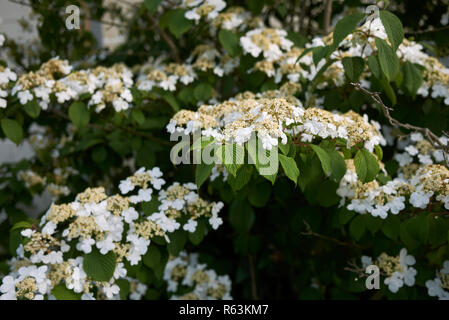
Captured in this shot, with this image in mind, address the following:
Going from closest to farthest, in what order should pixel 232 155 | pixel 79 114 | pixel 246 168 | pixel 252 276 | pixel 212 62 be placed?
1. pixel 232 155
2. pixel 246 168
3. pixel 79 114
4. pixel 212 62
5. pixel 252 276

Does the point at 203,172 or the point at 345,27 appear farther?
the point at 345,27

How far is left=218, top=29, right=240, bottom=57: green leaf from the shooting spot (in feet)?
5.36

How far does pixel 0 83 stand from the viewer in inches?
59.2

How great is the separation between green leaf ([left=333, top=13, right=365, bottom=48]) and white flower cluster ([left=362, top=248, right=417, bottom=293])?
2.05ft

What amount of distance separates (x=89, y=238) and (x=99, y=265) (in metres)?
0.07

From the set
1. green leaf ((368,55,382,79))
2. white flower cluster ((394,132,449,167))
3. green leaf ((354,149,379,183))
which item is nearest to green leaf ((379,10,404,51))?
green leaf ((368,55,382,79))

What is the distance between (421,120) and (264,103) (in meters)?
0.70

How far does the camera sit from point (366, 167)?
114 centimetres

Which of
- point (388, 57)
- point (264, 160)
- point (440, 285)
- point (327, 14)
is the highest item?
point (327, 14)

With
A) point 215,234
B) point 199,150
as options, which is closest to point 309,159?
point 199,150

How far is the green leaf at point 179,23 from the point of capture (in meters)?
1.60

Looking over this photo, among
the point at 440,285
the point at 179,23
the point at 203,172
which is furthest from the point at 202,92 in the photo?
the point at 440,285

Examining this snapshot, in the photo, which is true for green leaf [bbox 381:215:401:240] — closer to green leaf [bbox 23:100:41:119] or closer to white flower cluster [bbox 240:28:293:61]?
white flower cluster [bbox 240:28:293:61]

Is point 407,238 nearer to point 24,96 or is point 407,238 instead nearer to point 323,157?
point 323,157
